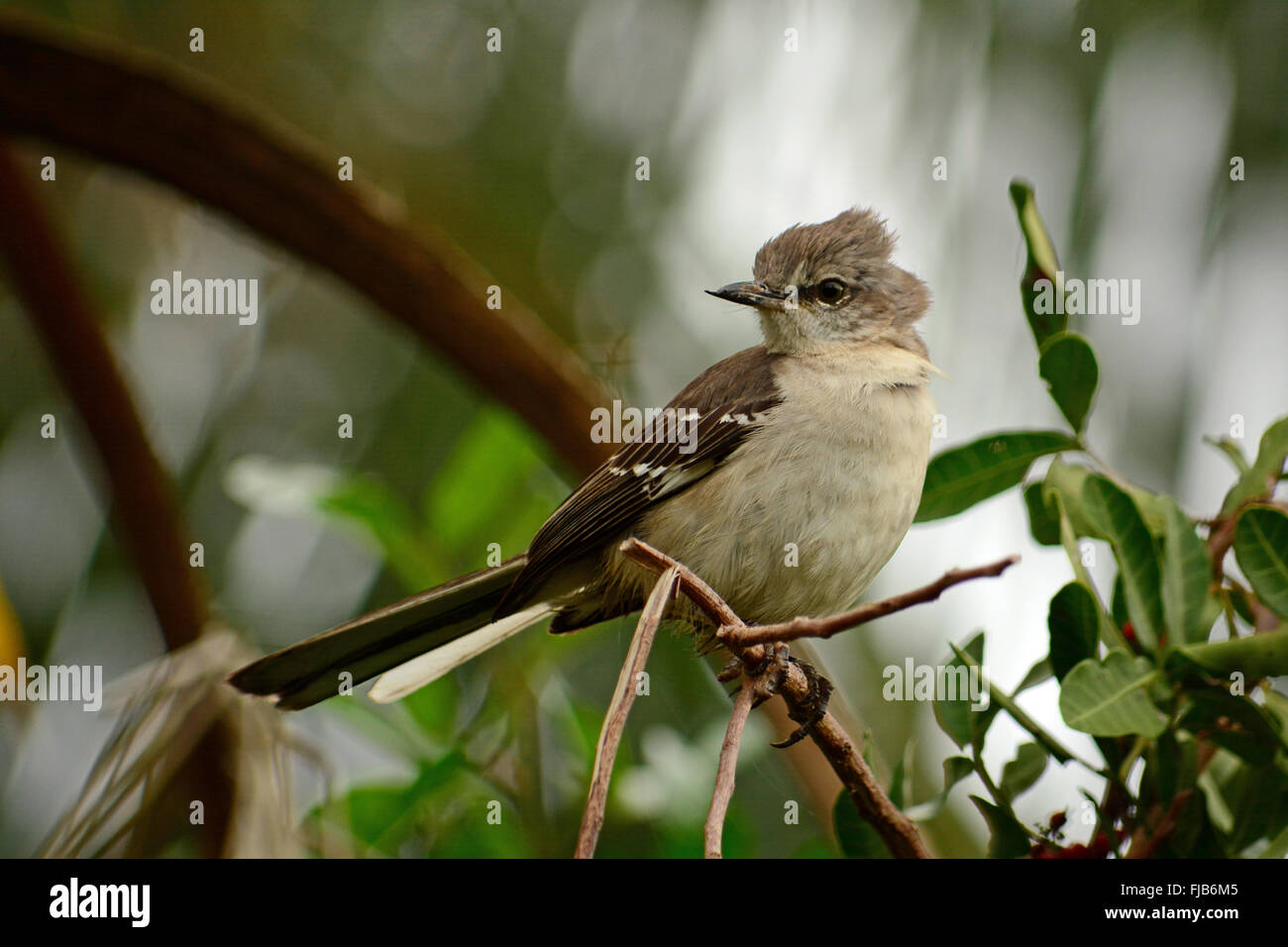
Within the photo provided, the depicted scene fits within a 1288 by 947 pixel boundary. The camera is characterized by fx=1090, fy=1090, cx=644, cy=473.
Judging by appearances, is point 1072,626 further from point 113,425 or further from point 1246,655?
point 113,425

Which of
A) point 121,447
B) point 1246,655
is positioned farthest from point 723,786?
point 121,447

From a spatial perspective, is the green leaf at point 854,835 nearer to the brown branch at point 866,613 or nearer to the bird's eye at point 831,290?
the brown branch at point 866,613

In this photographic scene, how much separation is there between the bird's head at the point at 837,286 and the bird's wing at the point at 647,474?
0.14m

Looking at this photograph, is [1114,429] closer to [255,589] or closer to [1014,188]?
[1014,188]

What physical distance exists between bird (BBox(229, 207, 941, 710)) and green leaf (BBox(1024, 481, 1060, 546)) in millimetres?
222

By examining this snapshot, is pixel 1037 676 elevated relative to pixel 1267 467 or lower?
lower

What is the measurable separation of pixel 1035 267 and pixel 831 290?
88 cm

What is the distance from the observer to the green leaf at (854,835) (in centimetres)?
206

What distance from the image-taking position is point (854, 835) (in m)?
2.07

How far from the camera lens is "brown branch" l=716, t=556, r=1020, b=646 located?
102cm

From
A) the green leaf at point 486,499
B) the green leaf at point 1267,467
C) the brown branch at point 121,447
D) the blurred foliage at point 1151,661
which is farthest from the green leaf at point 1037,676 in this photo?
the brown branch at point 121,447

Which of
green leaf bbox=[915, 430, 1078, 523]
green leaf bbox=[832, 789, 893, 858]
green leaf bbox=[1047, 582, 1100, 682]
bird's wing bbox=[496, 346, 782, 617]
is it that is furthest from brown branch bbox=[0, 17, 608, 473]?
green leaf bbox=[1047, 582, 1100, 682]

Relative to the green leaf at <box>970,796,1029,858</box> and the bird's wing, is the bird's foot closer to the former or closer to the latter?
the green leaf at <box>970,796,1029,858</box>
